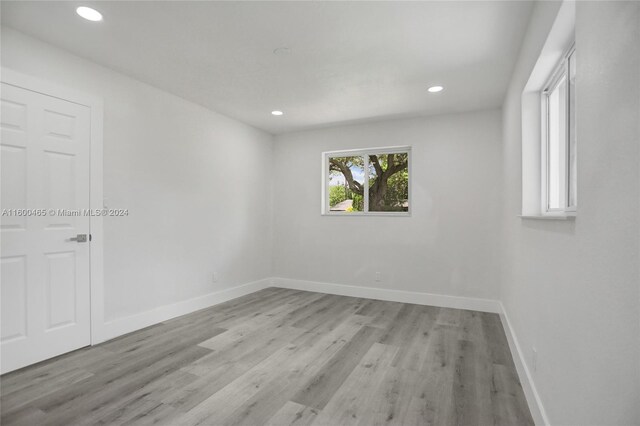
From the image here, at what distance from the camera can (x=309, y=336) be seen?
316 cm

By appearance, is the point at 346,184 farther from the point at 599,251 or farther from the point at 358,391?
the point at 599,251

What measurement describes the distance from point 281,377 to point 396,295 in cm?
252

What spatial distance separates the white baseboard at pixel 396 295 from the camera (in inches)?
159

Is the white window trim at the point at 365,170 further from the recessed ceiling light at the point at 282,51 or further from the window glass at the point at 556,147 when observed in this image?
the recessed ceiling light at the point at 282,51

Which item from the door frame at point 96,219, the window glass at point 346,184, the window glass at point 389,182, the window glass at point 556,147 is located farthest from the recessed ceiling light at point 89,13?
the window glass at point 389,182

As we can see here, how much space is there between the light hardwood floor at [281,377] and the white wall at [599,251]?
69cm

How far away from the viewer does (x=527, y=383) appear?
6.82 feet

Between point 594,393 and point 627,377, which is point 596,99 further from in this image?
point 594,393

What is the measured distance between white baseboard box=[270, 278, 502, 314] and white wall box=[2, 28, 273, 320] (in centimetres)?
77

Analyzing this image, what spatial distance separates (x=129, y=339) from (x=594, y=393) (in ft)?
11.1

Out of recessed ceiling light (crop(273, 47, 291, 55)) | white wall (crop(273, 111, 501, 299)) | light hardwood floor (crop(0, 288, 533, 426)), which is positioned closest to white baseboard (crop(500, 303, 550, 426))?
light hardwood floor (crop(0, 288, 533, 426))

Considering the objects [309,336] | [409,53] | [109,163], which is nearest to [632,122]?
[409,53]

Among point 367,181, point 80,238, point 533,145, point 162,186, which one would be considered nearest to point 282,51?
point 162,186

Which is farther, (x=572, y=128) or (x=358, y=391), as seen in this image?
(x=358, y=391)
